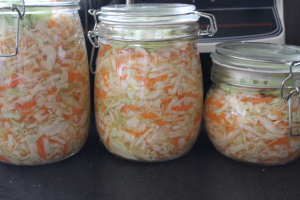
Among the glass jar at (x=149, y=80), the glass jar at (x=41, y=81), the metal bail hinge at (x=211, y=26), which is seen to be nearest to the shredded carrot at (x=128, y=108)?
the glass jar at (x=149, y=80)

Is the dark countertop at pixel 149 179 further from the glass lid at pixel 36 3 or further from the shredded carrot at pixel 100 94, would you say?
the glass lid at pixel 36 3

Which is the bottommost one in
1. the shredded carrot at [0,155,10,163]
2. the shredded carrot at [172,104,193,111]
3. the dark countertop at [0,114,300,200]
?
the dark countertop at [0,114,300,200]

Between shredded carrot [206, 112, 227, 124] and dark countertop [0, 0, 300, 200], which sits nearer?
dark countertop [0, 0, 300, 200]

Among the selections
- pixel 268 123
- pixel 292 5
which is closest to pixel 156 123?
pixel 268 123

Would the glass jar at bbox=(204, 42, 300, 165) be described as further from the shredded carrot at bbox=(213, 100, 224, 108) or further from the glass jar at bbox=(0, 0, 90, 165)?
the glass jar at bbox=(0, 0, 90, 165)

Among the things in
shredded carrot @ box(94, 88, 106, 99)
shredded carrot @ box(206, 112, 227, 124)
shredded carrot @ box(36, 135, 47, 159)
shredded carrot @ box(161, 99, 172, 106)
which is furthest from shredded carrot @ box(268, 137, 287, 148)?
shredded carrot @ box(36, 135, 47, 159)

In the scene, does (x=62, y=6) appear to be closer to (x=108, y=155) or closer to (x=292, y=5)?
(x=108, y=155)

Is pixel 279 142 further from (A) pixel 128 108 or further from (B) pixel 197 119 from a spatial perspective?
(A) pixel 128 108
